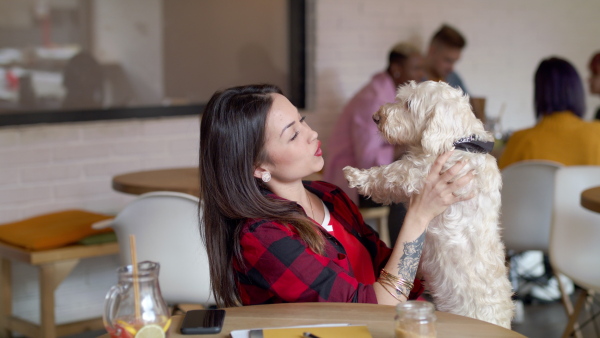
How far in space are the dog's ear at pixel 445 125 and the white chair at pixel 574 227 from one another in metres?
1.62

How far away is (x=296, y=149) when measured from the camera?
1749mm

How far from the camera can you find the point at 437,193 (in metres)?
1.68

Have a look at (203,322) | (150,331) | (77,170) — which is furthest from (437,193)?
(77,170)

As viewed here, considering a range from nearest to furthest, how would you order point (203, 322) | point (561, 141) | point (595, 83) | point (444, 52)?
point (203, 322), point (561, 141), point (595, 83), point (444, 52)

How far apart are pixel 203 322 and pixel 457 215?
30.3 inches

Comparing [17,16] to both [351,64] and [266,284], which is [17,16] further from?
[266,284]

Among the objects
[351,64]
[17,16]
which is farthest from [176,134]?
[351,64]

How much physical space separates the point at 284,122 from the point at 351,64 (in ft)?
11.3

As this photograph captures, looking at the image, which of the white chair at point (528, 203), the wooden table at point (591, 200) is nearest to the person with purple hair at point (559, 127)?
the white chair at point (528, 203)

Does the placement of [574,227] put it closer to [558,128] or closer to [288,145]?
[558,128]

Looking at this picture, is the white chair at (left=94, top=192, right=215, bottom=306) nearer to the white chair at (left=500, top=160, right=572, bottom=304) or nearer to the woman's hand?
the woman's hand

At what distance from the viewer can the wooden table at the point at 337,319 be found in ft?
4.44

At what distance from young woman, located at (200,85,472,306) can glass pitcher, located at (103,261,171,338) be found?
425 millimetres

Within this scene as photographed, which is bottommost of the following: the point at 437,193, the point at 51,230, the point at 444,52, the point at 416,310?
the point at 51,230
